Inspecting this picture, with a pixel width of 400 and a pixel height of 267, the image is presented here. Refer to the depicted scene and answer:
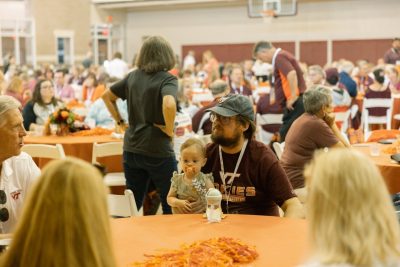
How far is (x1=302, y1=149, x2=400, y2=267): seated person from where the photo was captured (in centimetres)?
170

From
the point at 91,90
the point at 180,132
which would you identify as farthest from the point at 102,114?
the point at 91,90

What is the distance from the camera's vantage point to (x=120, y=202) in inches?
149

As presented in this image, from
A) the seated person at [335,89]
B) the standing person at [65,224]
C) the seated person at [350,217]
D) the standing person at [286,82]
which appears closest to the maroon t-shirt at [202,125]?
the standing person at [286,82]

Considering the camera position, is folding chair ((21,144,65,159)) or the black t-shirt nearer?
the black t-shirt

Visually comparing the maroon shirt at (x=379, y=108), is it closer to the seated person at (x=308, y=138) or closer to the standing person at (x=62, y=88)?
the seated person at (x=308, y=138)

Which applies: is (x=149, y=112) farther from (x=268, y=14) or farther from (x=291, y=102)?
(x=268, y=14)

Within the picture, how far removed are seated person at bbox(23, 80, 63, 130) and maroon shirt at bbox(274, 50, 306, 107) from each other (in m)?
2.54

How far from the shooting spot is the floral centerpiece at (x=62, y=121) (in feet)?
21.7

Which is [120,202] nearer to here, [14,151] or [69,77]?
[14,151]

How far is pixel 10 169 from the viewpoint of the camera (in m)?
3.11

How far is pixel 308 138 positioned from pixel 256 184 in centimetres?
165

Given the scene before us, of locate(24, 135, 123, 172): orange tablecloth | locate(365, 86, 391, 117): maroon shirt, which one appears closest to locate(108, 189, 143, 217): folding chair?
locate(24, 135, 123, 172): orange tablecloth

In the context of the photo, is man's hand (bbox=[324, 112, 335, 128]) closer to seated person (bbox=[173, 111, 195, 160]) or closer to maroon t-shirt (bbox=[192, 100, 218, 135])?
seated person (bbox=[173, 111, 195, 160])

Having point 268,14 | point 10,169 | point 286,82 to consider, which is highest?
point 268,14
